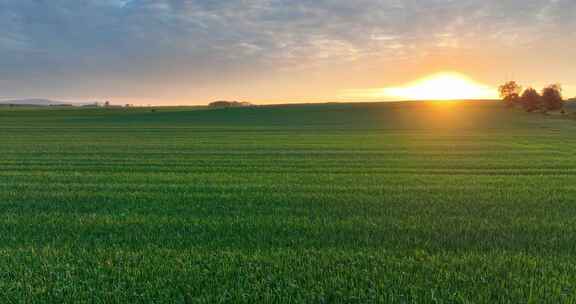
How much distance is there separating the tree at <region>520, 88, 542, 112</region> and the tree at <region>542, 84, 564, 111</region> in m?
1.13

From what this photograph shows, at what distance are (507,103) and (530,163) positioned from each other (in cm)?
9929

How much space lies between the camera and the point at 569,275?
5641mm

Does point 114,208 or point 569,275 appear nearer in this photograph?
point 569,275

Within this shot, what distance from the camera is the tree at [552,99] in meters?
86.9

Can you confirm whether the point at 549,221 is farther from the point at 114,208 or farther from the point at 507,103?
the point at 507,103

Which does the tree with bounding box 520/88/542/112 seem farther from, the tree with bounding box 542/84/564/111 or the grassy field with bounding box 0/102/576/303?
the grassy field with bounding box 0/102/576/303

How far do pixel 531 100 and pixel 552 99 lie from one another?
13.2ft

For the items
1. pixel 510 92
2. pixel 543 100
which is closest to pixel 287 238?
pixel 543 100

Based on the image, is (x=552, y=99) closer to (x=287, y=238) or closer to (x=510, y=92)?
(x=510, y=92)

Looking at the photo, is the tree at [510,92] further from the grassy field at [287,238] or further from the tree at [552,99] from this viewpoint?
the grassy field at [287,238]

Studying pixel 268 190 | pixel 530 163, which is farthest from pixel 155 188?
pixel 530 163

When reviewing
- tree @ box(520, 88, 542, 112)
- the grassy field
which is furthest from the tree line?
the grassy field

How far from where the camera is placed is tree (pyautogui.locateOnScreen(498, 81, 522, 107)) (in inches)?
4065

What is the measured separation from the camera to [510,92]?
105 m
